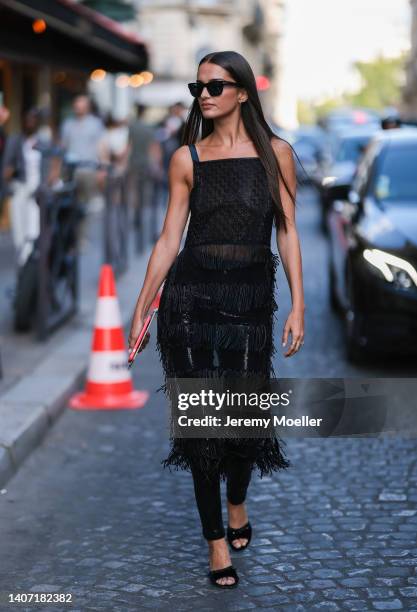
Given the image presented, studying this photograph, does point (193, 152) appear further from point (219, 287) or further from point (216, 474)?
point (216, 474)

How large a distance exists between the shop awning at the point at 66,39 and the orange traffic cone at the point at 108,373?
12.6 feet

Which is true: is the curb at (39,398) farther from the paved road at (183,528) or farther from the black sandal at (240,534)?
the black sandal at (240,534)

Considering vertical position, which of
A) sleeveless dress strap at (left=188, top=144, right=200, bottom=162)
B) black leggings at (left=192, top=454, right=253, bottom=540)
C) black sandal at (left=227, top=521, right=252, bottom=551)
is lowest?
black sandal at (left=227, top=521, right=252, bottom=551)

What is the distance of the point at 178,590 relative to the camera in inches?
169

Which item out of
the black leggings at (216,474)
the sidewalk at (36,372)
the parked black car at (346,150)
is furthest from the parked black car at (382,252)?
the parked black car at (346,150)

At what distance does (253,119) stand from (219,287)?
0.57 meters

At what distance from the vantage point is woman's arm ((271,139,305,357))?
14.0 feet

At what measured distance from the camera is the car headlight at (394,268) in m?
7.50

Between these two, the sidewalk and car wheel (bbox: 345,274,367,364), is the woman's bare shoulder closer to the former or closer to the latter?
the sidewalk

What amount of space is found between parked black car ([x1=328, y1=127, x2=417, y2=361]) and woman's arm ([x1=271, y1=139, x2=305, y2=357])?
10.8ft

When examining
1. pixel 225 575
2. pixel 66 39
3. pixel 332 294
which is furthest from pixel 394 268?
pixel 66 39

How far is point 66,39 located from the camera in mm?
16219

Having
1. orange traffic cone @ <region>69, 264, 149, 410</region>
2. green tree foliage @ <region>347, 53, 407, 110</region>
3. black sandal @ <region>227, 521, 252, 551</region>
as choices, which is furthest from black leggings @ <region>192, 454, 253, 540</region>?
green tree foliage @ <region>347, 53, 407, 110</region>

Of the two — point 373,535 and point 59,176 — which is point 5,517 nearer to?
point 373,535
